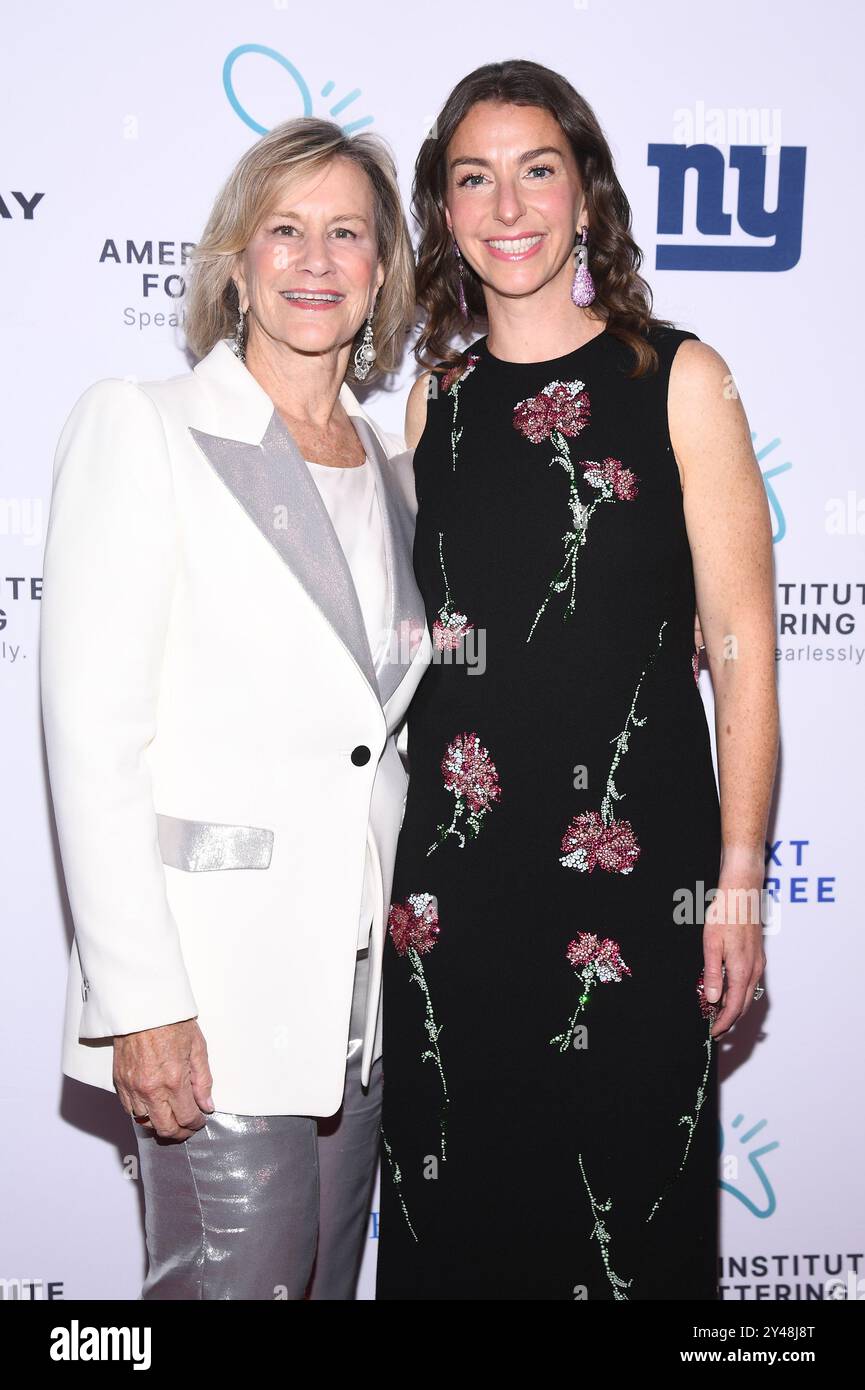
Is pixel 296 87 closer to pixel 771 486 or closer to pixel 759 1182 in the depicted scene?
pixel 771 486

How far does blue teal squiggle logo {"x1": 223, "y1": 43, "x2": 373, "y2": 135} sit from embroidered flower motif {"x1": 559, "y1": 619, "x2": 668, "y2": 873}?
133 cm

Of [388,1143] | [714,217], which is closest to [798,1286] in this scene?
[388,1143]

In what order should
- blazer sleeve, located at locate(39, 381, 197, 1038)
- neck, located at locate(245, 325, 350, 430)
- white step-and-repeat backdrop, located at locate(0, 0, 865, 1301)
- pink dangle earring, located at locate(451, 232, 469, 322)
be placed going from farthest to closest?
white step-and-repeat backdrop, located at locate(0, 0, 865, 1301) → pink dangle earring, located at locate(451, 232, 469, 322) → neck, located at locate(245, 325, 350, 430) → blazer sleeve, located at locate(39, 381, 197, 1038)

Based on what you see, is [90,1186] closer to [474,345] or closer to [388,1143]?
[388,1143]

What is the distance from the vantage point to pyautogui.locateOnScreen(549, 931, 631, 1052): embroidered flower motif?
5.92 feet

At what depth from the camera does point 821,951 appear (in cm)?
261

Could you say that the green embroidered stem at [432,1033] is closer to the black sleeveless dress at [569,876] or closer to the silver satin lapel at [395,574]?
the black sleeveless dress at [569,876]

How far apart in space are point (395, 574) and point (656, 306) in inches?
39.0

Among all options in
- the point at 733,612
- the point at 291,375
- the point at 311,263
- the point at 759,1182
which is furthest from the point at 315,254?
the point at 759,1182

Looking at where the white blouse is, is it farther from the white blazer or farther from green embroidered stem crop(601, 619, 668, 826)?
green embroidered stem crop(601, 619, 668, 826)

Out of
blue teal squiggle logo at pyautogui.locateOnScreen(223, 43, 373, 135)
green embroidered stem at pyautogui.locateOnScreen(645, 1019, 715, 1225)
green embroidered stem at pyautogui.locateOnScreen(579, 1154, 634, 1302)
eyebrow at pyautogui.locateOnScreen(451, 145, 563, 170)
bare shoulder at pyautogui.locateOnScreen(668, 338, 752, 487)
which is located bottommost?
green embroidered stem at pyautogui.locateOnScreen(579, 1154, 634, 1302)

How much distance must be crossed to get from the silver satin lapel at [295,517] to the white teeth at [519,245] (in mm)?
508

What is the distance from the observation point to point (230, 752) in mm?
1648

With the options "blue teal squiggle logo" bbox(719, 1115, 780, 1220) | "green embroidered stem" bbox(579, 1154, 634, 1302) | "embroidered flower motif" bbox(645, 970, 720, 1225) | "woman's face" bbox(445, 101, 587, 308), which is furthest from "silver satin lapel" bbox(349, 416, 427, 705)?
"blue teal squiggle logo" bbox(719, 1115, 780, 1220)
